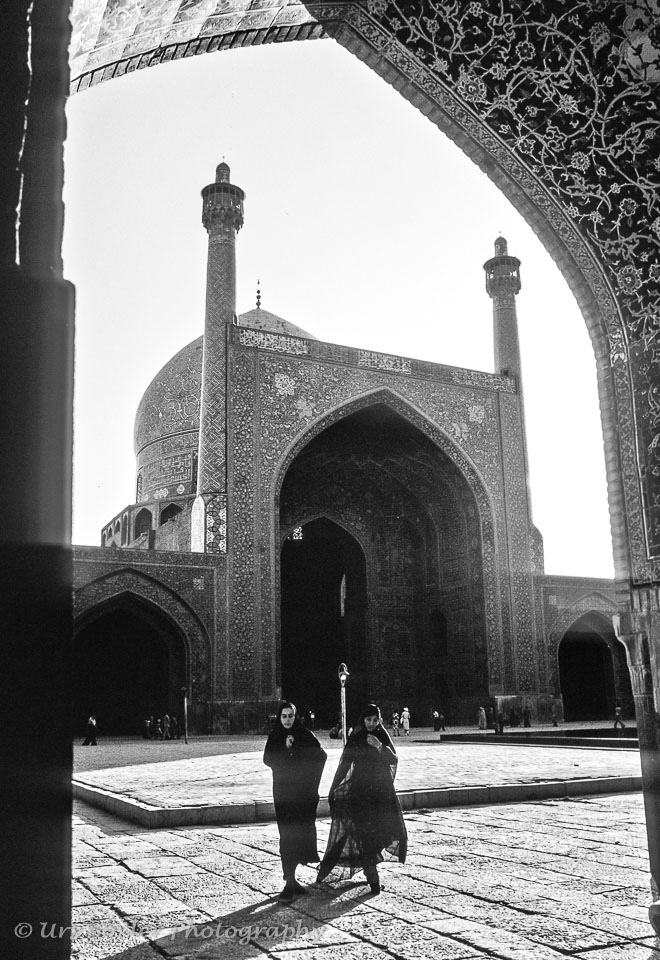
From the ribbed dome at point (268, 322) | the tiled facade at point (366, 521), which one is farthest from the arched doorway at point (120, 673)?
the ribbed dome at point (268, 322)

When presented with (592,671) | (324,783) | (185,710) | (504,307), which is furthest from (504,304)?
(324,783)

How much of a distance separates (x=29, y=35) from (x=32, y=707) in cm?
58

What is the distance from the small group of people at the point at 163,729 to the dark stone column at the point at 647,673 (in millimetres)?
12788

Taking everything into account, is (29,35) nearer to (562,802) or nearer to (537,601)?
(562,802)

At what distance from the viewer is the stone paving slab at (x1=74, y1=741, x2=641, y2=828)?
17.0ft

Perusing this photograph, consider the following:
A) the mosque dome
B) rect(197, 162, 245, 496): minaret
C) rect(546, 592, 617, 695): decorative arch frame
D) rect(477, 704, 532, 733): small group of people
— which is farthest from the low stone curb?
the mosque dome

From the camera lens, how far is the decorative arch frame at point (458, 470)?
666 inches

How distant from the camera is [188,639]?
15180 mm

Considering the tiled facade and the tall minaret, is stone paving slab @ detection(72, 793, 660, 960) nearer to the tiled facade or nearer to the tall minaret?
the tiled facade

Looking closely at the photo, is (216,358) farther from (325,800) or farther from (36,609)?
(36,609)

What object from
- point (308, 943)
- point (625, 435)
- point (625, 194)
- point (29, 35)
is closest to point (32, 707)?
point (29, 35)

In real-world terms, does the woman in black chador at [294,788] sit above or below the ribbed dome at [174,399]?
below

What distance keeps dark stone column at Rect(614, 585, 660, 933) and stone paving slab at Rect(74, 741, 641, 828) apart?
296cm

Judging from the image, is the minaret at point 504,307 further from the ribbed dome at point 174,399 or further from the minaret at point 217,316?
the ribbed dome at point 174,399
